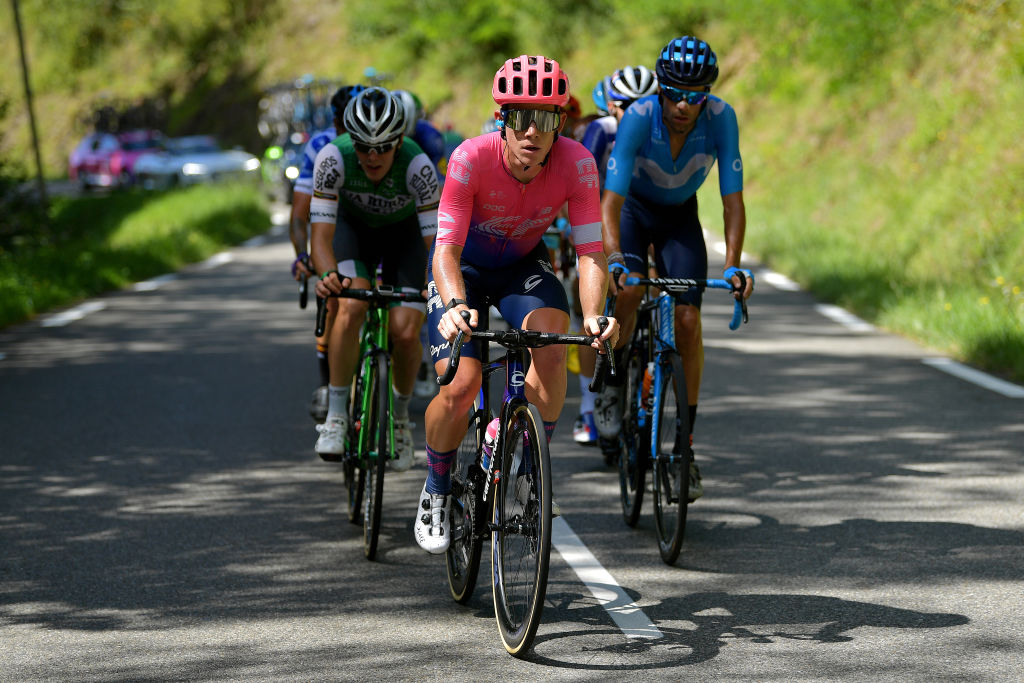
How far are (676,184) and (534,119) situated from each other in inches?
71.7

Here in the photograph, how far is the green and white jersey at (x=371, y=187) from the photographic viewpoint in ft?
20.8

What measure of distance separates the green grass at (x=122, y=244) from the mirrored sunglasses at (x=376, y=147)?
25.1ft

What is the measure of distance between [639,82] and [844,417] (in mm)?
2423

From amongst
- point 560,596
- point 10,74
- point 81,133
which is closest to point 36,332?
point 560,596

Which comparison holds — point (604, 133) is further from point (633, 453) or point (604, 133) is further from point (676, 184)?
point (633, 453)

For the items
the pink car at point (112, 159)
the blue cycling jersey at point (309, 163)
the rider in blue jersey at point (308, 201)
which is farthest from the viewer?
the pink car at point (112, 159)

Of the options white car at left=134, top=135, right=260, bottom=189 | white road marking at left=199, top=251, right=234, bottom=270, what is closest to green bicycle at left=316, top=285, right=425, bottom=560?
white road marking at left=199, top=251, right=234, bottom=270

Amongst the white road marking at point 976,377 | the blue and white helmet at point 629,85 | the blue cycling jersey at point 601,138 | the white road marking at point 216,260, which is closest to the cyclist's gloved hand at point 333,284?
the blue cycling jersey at point 601,138

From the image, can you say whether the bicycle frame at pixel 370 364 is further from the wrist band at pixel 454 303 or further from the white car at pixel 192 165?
the white car at pixel 192 165

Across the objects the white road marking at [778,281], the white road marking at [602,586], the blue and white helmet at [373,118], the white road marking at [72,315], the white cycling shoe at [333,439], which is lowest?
the white road marking at [602,586]

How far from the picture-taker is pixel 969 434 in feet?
25.2

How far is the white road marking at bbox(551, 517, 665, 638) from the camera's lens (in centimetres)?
475

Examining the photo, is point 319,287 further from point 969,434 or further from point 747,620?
point 969,434

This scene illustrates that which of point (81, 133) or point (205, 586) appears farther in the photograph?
point (81, 133)
